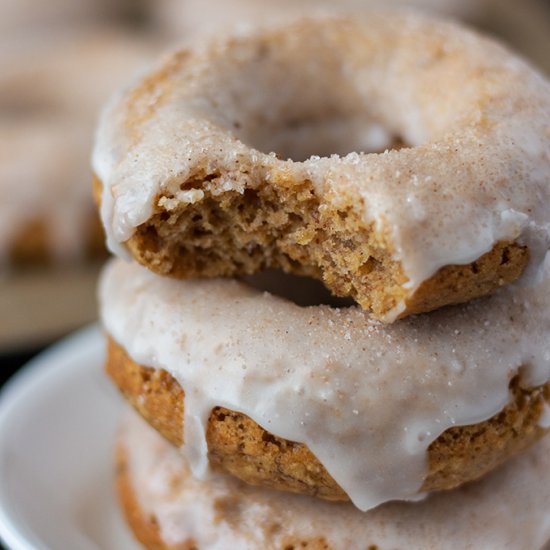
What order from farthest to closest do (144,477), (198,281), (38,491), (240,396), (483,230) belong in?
(38,491) → (144,477) → (198,281) → (240,396) → (483,230)

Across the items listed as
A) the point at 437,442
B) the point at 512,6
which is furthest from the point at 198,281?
the point at 512,6

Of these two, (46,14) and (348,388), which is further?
(46,14)

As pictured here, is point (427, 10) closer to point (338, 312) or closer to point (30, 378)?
point (30, 378)

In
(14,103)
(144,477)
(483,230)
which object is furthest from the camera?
(14,103)

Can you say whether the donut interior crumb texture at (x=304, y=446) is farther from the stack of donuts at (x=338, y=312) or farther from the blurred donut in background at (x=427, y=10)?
the blurred donut in background at (x=427, y=10)

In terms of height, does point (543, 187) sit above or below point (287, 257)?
above

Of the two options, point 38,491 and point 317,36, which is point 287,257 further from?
point 38,491

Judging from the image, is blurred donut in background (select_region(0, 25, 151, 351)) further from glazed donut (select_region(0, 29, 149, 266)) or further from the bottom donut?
the bottom donut

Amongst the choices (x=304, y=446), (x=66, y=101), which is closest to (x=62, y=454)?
(x=304, y=446)
